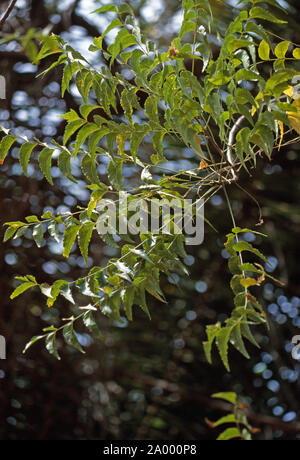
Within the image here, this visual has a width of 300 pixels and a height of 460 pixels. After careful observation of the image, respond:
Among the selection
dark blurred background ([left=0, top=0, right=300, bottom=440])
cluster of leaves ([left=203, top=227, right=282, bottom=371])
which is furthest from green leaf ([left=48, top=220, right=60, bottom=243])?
dark blurred background ([left=0, top=0, right=300, bottom=440])

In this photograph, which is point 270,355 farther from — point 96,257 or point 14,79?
point 14,79

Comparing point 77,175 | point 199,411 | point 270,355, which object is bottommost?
point 199,411

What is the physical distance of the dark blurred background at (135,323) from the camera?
1232 mm

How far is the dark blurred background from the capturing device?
4.04 feet

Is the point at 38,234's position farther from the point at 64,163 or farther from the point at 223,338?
the point at 223,338

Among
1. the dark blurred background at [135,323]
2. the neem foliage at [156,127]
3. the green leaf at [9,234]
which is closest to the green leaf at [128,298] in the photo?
the neem foliage at [156,127]

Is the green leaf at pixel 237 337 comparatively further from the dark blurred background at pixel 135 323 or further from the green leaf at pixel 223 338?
the dark blurred background at pixel 135 323

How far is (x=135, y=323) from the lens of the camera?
140 cm

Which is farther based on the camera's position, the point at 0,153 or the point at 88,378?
the point at 88,378

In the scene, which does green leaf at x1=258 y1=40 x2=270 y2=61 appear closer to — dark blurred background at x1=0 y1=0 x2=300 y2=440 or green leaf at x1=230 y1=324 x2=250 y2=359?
green leaf at x1=230 y1=324 x2=250 y2=359
